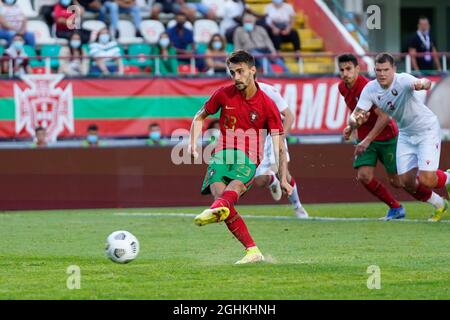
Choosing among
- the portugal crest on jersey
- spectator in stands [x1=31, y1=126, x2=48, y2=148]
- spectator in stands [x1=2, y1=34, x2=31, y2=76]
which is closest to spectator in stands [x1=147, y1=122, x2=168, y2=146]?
the portugal crest on jersey

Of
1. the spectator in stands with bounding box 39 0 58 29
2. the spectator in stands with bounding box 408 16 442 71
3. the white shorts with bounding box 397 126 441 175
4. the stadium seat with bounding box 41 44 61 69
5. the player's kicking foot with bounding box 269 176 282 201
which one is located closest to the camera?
the white shorts with bounding box 397 126 441 175

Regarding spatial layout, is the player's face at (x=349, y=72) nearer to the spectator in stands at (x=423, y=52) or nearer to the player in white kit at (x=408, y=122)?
the player in white kit at (x=408, y=122)

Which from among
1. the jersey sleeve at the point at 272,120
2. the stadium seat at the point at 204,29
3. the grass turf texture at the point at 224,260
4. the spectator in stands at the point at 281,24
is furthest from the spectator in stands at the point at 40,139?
the jersey sleeve at the point at 272,120

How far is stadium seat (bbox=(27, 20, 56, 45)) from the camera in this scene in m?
24.0

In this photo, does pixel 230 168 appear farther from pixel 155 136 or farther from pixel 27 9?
pixel 27 9

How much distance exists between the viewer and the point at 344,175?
2242cm

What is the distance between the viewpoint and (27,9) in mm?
24641

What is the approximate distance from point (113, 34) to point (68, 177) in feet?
13.4

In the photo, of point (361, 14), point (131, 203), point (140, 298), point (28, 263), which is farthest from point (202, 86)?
point (140, 298)

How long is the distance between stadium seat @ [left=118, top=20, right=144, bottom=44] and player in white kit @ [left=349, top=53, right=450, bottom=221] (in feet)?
31.6

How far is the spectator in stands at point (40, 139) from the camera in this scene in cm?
2139

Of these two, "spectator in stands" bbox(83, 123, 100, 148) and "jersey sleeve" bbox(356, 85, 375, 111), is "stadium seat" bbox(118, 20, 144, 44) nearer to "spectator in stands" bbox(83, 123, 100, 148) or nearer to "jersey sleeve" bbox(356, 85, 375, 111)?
"spectator in stands" bbox(83, 123, 100, 148)

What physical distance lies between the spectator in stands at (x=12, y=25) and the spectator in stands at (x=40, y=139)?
103 inches
